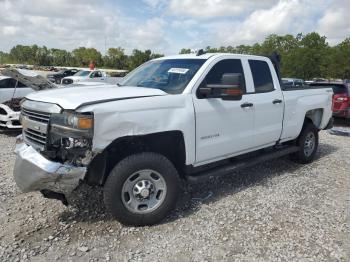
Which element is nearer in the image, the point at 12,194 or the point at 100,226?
the point at 100,226

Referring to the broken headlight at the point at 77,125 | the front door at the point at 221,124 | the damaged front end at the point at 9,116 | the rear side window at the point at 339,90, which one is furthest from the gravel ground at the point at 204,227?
the rear side window at the point at 339,90

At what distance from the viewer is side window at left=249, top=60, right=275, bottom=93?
529cm

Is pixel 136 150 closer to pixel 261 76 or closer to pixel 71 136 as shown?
pixel 71 136

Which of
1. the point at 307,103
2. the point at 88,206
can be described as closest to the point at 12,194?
the point at 88,206

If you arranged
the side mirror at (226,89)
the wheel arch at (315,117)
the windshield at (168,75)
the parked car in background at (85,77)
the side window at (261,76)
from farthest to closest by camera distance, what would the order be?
the parked car in background at (85,77)
the wheel arch at (315,117)
the side window at (261,76)
the windshield at (168,75)
the side mirror at (226,89)

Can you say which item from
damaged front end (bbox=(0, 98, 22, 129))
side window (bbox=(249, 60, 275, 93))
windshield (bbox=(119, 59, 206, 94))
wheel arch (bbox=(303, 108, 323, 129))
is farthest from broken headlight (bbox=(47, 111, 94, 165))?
damaged front end (bbox=(0, 98, 22, 129))

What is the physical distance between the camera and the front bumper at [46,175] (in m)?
3.44

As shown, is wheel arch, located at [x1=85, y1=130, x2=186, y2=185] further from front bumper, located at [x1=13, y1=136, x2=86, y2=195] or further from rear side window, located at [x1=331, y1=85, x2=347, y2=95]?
rear side window, located at [x1=331, y1=85, x2=347, y2=95]

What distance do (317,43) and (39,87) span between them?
4977 cm

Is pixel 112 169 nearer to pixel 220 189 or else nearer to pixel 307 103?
pixel 220 189

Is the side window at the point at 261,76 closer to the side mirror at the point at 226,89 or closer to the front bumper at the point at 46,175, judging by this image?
the side mirror at the point at 226,89

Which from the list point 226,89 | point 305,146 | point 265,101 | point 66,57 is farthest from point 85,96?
point 66,57

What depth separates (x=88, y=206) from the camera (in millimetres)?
4520

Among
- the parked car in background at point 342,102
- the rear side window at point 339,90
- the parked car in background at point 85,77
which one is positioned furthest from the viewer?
the parked car in background at point 85,77
